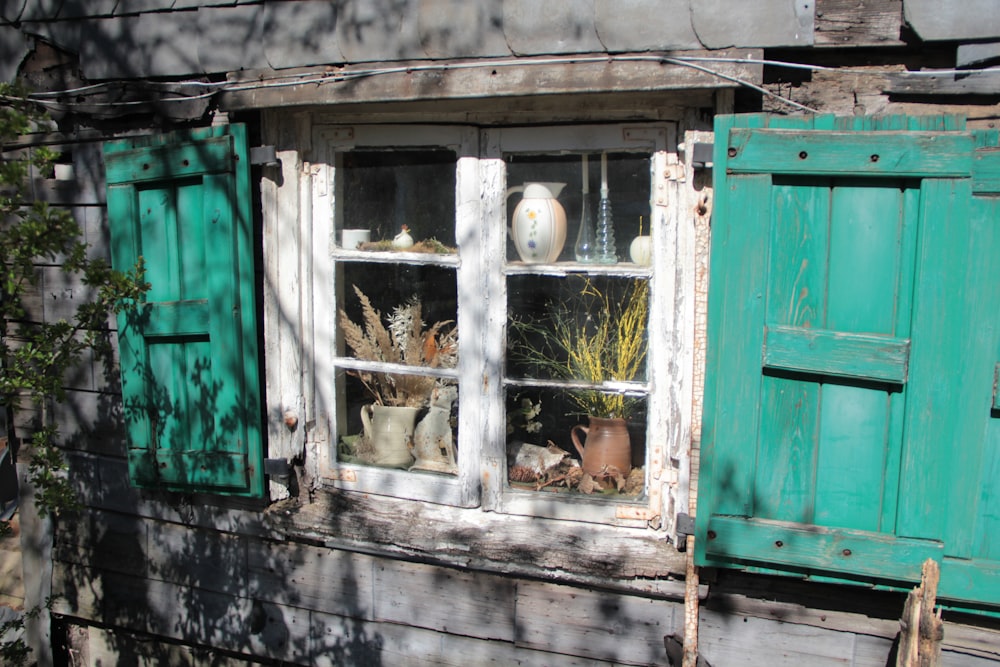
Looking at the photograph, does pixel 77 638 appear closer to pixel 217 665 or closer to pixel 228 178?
pixel 217 665

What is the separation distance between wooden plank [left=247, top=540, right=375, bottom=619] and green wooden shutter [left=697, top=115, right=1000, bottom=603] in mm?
1348

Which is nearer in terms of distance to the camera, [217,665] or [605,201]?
[605,201]

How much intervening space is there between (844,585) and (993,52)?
157 centimetres

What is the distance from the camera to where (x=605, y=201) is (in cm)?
268

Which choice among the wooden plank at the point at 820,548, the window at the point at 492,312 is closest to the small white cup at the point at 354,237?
the window at the point at 492,312

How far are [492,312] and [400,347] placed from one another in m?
0.43

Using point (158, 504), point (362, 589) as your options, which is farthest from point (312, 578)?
point (158, 504)

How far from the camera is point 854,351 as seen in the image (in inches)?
85.5

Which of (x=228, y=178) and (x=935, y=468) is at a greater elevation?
(x=228, y=178)

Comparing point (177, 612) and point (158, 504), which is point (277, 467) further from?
point (177, 612)

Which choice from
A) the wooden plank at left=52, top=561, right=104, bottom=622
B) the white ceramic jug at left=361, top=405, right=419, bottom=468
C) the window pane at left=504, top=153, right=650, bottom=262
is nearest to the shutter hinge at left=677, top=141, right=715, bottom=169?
the window pane at left=504, top=153, right=650, bottom=262

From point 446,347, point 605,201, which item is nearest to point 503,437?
point 446,347

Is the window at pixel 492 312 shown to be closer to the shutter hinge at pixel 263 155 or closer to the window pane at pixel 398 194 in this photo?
the window pane at pixel 398 194

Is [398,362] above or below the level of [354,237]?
below
